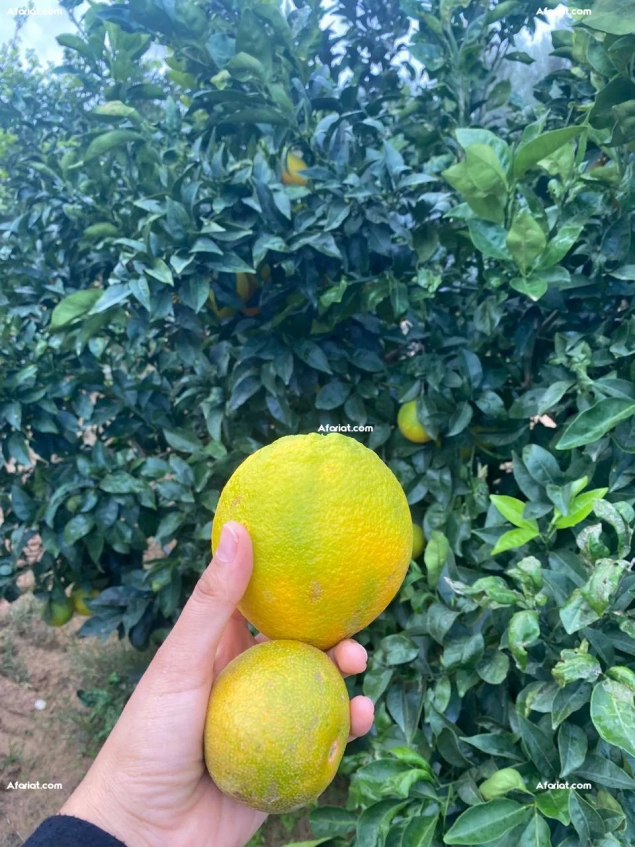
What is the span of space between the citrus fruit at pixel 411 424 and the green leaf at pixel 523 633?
0.61 meters

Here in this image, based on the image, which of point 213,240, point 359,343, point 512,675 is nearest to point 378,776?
point 512,675

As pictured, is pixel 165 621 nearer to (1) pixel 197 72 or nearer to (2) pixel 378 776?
(2) pixel 378 776

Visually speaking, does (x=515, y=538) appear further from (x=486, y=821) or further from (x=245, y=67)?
(x=245, y=67)

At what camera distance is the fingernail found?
2.45 feet

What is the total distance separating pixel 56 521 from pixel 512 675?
1.27m

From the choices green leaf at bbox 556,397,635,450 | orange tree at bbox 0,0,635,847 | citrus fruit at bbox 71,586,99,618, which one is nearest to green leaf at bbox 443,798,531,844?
orange tree at bbox 0,0,635,847

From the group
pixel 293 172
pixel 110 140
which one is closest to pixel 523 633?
pixel 293 172

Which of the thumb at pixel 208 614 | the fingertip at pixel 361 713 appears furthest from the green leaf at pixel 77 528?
the fingertip at pixel 361 713

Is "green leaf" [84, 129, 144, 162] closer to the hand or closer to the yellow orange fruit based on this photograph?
the yellow orange fruit

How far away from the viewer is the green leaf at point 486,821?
0.88 meters

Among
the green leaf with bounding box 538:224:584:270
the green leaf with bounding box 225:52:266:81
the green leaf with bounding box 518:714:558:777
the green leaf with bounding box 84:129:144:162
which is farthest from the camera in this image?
the green leaf with bounding box 84:129:144:162

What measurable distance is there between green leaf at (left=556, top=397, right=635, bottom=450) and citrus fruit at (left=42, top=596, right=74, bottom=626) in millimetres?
1611

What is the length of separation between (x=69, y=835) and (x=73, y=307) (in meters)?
1.05

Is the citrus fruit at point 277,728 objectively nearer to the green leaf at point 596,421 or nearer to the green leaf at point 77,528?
the green leaf at point 596,421
